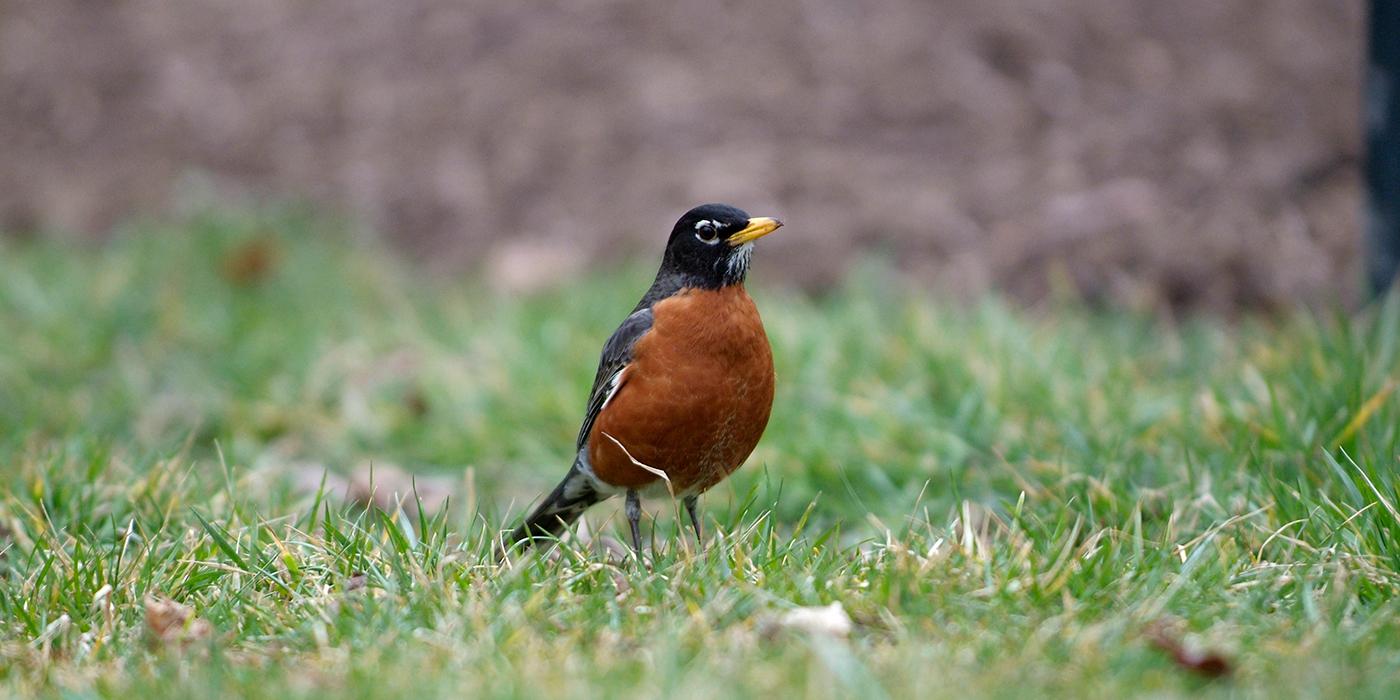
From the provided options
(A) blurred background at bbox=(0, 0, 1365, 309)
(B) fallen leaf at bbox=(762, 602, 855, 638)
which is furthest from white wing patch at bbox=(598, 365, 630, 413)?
(A) blurred background at bbox=(0, 0, 1365, 309)

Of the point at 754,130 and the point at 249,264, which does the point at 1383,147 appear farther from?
the point at 249,264

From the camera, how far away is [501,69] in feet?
31.0

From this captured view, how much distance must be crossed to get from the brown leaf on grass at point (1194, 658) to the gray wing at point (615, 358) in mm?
1714

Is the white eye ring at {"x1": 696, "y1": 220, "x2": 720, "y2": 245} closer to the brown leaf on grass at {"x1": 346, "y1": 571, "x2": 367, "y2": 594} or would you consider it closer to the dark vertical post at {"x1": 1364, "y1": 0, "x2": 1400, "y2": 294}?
the brown leaf on grass at {"x1": 346, "y1": 571, "x2": 367, "y2": 594}

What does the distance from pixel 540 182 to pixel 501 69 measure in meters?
1.11

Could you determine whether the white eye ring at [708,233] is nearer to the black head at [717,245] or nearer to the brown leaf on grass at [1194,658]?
the black head at [717,245]

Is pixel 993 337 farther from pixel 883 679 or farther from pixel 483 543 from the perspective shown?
pixel 883 679

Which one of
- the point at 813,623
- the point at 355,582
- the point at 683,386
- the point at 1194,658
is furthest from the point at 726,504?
the point at 1194,658

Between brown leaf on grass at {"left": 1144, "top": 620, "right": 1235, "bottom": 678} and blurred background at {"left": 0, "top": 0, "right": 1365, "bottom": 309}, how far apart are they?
3.85 meters

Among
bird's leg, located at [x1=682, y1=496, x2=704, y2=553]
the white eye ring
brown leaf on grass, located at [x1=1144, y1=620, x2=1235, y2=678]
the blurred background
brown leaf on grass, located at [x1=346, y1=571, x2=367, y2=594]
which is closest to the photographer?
brown leaf on grass, located at [x1=1144, y1=620, x2=1235, y2=678]

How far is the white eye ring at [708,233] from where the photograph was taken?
3.96 metres

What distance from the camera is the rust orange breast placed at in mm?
3721

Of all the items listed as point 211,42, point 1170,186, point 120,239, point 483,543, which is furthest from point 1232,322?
point 211,42

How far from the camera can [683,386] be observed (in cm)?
372
